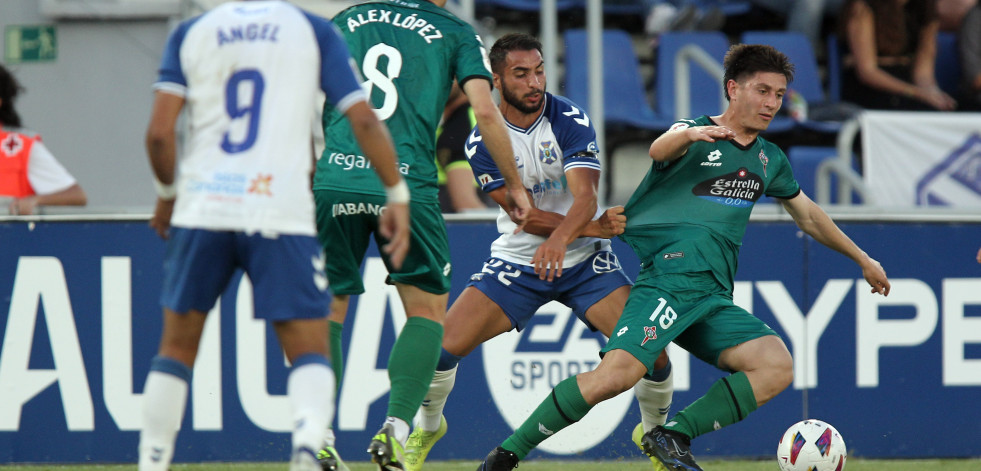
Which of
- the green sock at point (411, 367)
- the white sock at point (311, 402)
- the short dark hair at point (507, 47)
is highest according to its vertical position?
the short dark hair at point (507, 47)

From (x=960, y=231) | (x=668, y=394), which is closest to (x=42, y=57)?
(x=668, y=394)

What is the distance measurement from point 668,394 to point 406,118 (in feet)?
6.27

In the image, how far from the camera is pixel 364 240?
16.0ft

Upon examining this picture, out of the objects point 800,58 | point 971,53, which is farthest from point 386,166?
point 971,53

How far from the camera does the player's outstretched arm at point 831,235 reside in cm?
540

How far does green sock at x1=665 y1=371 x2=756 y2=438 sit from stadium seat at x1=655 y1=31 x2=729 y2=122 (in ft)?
18.0

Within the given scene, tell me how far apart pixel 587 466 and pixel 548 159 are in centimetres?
188

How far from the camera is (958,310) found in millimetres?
6719

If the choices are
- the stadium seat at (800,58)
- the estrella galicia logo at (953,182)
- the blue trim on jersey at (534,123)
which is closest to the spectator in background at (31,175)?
the blue trim on jersey at (534,123)

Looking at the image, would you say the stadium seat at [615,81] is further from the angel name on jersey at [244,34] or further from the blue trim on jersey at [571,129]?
the angel name on jersey at [244,34]

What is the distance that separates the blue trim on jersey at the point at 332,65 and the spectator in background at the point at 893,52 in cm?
785

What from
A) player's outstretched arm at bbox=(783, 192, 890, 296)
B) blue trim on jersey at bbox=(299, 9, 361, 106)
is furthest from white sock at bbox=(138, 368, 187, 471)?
player's outstretched arm at bbox=(783, 192, 890, 296)

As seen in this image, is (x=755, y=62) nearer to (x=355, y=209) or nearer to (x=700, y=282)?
(x=700, y=282)

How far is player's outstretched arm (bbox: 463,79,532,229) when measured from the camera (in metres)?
4.75
